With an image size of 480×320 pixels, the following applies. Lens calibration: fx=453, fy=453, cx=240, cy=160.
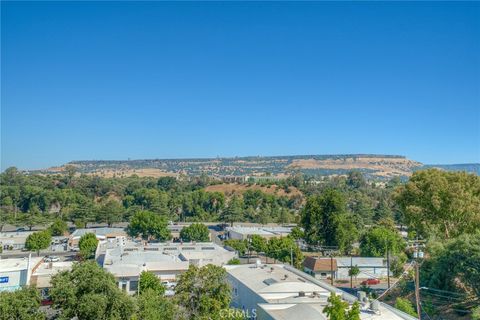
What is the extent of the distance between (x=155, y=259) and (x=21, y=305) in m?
20.2

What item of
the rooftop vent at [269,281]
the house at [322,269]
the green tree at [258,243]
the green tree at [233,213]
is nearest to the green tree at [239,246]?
the green tree at [258,243]

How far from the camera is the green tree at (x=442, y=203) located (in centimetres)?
3058

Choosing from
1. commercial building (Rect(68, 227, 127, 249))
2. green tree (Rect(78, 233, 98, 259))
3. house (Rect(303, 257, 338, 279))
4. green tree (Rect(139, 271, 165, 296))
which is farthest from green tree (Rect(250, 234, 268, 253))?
green tree (Rect(139, 271, 165, 296))

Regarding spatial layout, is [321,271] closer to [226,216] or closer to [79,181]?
[226,216]

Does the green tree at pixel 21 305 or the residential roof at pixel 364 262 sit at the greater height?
the green tree at pixel 21 305

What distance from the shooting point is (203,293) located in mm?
20344

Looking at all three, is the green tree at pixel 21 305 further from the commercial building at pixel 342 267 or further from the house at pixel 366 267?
the house at pixel 366 267

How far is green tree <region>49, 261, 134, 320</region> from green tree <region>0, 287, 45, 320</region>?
67 cm

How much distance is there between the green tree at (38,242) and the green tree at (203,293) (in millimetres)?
34737

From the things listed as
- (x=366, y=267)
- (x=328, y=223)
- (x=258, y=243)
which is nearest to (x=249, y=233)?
(x=258, y=243)

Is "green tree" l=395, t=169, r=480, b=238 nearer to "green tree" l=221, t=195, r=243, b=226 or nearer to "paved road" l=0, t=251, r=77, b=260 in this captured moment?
"paved road" l=0, t=251, r=77, b=260

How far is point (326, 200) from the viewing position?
4909cm

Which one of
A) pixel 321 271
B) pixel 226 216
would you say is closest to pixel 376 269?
pixel 321 271

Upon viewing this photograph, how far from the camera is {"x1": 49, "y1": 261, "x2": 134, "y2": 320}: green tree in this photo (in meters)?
16.8
